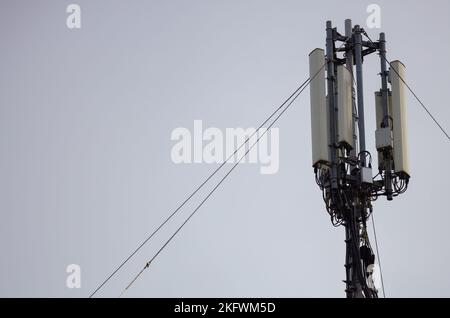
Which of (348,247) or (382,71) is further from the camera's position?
(382,71)

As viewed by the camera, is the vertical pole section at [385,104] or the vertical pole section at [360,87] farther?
the vertical pole section at [385,104]

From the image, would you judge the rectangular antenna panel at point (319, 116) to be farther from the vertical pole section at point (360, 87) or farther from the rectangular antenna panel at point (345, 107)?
the vertical pole section at point (360, 87)

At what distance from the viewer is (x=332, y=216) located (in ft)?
88.2

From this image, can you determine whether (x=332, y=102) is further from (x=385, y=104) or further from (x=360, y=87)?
(x=385, y=104)

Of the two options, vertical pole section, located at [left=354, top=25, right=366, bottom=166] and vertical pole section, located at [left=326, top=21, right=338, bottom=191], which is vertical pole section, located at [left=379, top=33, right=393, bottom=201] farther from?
vertical pole section, located at [left=326, top=21, right=338, bottom=191]

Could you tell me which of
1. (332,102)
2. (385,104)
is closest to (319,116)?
(332,102)

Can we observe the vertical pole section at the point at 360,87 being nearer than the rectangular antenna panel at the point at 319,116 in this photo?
No

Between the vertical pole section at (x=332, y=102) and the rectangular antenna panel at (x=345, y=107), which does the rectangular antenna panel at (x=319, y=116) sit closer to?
the vertical pole section at (x=332, y=102)
